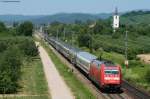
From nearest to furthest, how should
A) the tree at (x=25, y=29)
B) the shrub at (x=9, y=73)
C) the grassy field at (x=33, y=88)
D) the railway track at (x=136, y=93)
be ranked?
the grassy field at (x=33, y=88)
the shrub at (x=9, y=73)
the railway track at (x=136, y=93)
the tree at (x=25, y=29)

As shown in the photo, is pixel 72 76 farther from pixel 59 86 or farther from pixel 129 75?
pixel 59 86

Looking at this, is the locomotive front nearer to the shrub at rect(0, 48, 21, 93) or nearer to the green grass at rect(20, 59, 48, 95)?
the green grass at rect(20, 59, 48, 95)

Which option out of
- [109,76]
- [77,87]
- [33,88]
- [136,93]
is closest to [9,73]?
[33,88]

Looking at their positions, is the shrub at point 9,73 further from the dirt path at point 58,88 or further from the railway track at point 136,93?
the railway track at point 136,93

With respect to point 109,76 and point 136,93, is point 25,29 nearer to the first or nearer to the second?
point 136,93

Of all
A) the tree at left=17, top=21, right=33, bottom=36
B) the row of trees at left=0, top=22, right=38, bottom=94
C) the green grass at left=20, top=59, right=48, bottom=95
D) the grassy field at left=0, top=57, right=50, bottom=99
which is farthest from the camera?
the tree at left=17, top=21, right=33, bottom=36

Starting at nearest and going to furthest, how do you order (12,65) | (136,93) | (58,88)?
A: (136,93)
(58,88)
(12,65)

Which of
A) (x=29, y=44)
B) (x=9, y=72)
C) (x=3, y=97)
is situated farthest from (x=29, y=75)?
(x=29, y=44)

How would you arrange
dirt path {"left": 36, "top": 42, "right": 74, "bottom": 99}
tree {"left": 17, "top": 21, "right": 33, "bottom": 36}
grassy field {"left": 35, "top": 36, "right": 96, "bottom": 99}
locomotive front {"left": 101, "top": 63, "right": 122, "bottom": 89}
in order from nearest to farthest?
dirt path {"left": 36, "top": 42, "right": 74, "bottom": 99}
grassy field {"left": 35, "top": 36, "right": 96, "bottom": 99}
locomotive front {"left": 101, "top": 63, "right": 122, "bottom": 89}
tree {"left": 17, "top": 21, "right": 33, "bottom": 36}

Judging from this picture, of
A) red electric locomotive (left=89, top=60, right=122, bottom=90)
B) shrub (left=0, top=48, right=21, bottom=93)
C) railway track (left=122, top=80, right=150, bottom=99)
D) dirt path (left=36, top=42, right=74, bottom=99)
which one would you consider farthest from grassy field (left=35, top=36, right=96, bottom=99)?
shrub (left=0, top=48, right=21, bottom=93)

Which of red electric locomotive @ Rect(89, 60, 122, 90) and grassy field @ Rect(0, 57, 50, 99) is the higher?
red electric locomotive @ Rect(89, 60, 122, 90)

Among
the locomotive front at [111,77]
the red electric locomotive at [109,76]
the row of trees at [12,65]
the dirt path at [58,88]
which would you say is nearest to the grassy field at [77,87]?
the dirt path at [58,88]

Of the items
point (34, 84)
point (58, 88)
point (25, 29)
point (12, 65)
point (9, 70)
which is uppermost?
point (9, 70)

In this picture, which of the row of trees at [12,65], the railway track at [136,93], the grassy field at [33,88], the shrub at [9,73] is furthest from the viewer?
the railway track at [136,93]
